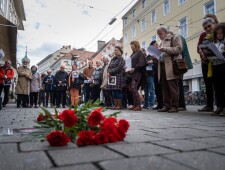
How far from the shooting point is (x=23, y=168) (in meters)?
1.18

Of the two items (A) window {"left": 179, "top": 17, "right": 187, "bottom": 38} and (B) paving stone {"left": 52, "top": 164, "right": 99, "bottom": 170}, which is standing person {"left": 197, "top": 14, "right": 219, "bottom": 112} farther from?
(A) window {"left": 179, "top": 17, "right": 187, "bottom": 38}

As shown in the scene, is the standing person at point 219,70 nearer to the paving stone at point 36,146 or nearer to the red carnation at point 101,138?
the red carnation at point 101,138

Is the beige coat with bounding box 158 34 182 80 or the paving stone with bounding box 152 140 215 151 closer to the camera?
the paving stone with bounding box 152 140 215 151

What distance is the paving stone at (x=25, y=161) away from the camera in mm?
1200

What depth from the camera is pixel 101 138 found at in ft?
5.67

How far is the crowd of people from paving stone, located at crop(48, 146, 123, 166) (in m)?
1.97

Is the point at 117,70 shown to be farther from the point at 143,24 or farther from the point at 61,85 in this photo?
the point at 143,24

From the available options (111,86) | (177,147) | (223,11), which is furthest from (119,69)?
(223,11)

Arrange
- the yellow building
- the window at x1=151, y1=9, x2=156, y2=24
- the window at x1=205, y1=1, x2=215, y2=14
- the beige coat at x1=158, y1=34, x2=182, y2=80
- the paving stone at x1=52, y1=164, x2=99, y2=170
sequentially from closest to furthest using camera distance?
the paving stone at x1=52, y1=164, x2=99, y2=170 < the beige coat at x1=158, y1=34, x2=182, y2=80 < the window at x1=205, y1=1, x2=215, y2=14 < the yellow building < the window at x1=151, y1=9, x2=156, y2=24

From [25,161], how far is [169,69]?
4.61 metres

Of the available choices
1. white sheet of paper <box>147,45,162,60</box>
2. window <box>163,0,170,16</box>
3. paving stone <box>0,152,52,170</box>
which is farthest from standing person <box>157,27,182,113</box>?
window <box>163,0,170,16</box>

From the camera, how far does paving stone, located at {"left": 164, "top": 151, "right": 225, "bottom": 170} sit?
1.23 m

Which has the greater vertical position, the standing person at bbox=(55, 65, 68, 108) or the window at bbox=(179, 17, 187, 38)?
the window at bbox=(179, 17, 187, 38)

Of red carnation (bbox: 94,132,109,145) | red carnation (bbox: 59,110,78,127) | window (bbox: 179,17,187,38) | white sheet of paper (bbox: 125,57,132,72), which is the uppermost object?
window (bbox: 179,17,187,38)
